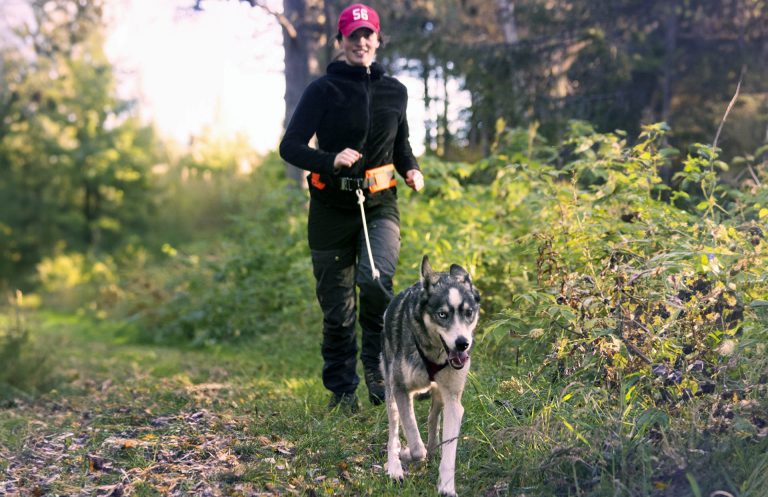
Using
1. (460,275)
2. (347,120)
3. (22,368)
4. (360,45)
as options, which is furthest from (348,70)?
(22,368)

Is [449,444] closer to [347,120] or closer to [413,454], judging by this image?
[413,454]

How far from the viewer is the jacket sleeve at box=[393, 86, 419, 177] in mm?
5535

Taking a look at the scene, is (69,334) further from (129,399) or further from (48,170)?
(48,170)

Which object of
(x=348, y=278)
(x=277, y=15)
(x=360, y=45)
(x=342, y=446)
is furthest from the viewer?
(x=277, y=15)

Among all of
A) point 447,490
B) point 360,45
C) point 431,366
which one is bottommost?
point 447,490

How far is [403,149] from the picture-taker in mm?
5586

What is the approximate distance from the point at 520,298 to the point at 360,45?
2.08 meters

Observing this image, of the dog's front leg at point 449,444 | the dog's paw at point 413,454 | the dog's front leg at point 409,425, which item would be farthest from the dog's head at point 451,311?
the dog's paw at point 413,454

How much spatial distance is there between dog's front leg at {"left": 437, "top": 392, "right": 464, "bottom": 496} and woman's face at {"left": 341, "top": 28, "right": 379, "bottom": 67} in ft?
7.78

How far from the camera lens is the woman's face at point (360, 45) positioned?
16.9 feet

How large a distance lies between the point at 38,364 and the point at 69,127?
17.9 m

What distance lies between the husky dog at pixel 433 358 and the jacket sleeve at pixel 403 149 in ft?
3.97

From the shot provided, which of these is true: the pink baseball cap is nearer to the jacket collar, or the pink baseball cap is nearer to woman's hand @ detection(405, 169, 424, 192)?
the jacket collar

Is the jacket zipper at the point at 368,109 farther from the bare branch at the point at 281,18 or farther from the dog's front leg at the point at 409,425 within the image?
the bare branch at the point at 281,18
